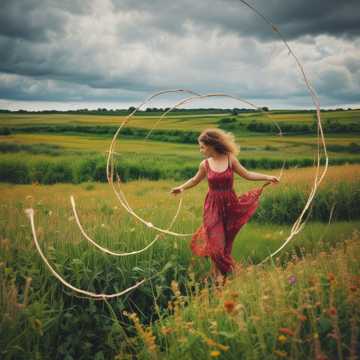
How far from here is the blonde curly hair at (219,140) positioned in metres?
4.61

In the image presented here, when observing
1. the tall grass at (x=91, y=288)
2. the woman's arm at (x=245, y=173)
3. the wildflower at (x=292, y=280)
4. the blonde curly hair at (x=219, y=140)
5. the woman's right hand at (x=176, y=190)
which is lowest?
the tall grass at (x=91, y=288)

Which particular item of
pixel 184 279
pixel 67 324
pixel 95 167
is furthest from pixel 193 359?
pixel 95 167

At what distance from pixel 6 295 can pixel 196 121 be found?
26.0m

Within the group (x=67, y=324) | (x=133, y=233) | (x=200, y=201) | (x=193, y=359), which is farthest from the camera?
(x=200, y=201)

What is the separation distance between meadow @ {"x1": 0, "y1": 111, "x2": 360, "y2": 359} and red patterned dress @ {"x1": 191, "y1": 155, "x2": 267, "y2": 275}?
0.30 m

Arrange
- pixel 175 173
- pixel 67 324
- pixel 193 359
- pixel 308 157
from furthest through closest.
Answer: pixel 308 157, pixel 175 173, pixel 67 324, pixel 193 359

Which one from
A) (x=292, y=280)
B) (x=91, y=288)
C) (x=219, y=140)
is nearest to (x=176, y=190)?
(x=219, y=140)

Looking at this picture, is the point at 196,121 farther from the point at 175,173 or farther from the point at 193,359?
the point at 193,359

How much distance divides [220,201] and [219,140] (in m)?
0.72

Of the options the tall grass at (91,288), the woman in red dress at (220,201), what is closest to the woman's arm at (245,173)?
the woman in red dress at (220,201)

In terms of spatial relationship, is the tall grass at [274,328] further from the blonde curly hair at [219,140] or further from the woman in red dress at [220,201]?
the blonde curly hair at [219,140]

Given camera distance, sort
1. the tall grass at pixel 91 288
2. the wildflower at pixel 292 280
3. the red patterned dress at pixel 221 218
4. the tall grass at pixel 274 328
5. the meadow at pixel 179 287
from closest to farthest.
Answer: the tall grass at pixel 274 328, the meadow at pixel 179 287, the wildflower at pixel 292 280, the tall grass at pixel 91 288, the red patterned dress at pixel 221 218

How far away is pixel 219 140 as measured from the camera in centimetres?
461

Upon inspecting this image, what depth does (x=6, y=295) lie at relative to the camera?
332 cm
